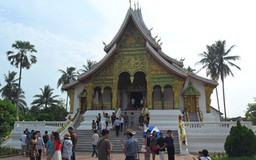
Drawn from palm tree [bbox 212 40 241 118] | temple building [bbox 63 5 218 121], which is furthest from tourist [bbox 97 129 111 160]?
palm tree [bbox 212 40 241 118]

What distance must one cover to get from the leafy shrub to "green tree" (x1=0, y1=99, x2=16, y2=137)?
51.4 ft

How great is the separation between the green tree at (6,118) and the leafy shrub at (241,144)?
15.7 meters

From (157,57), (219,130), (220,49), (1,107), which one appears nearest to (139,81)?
(157,57)

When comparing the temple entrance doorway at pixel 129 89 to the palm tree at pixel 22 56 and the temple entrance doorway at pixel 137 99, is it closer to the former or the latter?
the temple entrance doorway at pixel 137 99

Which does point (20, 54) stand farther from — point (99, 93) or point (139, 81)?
point (139, 81)

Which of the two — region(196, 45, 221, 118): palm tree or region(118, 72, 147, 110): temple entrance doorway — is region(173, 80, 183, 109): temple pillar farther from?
region(196, 45, 221, 118): palm tree

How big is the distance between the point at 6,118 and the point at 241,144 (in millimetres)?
16275

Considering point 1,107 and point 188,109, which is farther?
point 188,109

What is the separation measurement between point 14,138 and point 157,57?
12327 millimetres

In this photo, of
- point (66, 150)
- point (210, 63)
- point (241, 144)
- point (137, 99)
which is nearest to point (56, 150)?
point (66, 150)

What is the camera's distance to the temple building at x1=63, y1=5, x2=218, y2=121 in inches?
826

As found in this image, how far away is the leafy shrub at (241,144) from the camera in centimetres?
1098

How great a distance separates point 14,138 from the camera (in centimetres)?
1845

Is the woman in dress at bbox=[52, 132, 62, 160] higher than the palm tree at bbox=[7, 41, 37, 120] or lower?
lower
